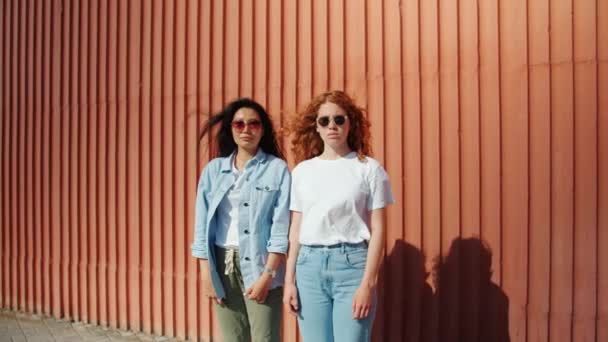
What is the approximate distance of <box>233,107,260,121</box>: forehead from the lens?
3236 mm

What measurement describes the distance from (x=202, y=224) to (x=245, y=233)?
0.26 metres

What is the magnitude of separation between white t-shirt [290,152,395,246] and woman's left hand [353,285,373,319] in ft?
0.78

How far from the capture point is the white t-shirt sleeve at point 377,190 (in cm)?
287

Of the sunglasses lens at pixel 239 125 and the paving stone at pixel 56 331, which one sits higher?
the sunglasses lens at pixel 239 125

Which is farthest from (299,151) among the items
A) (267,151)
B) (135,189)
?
(135,189)

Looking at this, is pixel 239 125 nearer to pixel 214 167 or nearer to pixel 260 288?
pixel 214 167

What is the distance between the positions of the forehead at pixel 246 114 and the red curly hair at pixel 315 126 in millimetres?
208

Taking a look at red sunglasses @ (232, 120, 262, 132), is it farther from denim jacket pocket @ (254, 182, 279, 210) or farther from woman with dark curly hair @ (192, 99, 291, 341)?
denim jacket pocket @ (254, 182, 279, 210)

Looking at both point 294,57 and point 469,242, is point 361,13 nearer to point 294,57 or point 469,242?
point 294,57

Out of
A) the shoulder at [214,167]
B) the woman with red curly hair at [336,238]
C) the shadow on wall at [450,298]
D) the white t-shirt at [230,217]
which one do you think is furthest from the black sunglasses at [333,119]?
the shadow on wall at [450,298]

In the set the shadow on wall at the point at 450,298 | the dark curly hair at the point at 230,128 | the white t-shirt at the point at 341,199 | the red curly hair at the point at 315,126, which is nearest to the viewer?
the white t-shirt at the point at 341,199

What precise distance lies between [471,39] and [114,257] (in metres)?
3.50

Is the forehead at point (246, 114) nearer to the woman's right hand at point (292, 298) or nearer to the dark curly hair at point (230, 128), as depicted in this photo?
the dark curly hair at point (230, 128)

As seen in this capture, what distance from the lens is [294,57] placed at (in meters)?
4.52
